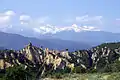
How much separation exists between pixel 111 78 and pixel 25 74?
34662 millimetres

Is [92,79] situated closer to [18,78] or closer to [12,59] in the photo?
[18,78]

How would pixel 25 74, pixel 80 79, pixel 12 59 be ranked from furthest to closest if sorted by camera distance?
pixel 12 59
pixel 25 74
pixel 80 79

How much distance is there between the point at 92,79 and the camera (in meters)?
49.6

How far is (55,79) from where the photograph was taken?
56.7 m

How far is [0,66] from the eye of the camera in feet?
582

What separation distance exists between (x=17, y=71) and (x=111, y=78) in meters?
33.5

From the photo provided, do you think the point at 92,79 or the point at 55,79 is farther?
the point at 55,79

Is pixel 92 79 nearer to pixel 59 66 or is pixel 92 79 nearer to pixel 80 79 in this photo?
pixel 80 79

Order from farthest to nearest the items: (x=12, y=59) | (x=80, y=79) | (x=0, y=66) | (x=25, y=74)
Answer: (x=12, y=59), (x=0, y=66), (x=25, y=74), (x=80, y=79)

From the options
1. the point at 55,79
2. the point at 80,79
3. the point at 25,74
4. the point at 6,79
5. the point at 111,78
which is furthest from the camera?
the point at 25,74

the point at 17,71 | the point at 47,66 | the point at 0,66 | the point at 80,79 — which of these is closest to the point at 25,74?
→ the point at 17,71

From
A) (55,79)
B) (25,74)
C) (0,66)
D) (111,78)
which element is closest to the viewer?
(111,78)

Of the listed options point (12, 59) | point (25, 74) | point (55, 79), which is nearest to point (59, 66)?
point (12, 59)

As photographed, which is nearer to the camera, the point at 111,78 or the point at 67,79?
the point at 111,78
